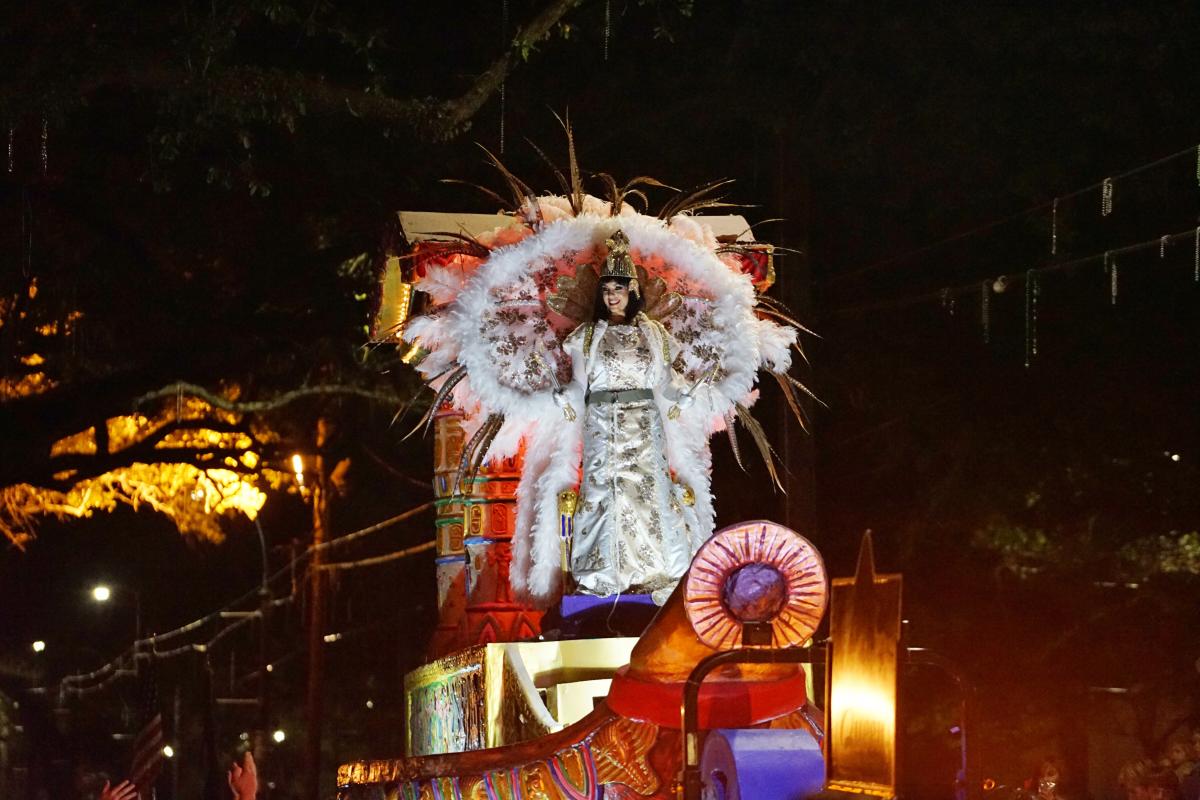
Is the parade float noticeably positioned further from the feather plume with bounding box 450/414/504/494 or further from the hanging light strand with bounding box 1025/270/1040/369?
the hanging light strand with bounding box 1025/270/1040/369

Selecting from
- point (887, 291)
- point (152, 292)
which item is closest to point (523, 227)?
point (152, 292)

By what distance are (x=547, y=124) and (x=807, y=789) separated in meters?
12.0

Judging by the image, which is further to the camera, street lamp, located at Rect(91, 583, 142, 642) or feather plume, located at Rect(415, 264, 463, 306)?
street lamp, located at Rect(91, 583, 142, 642)

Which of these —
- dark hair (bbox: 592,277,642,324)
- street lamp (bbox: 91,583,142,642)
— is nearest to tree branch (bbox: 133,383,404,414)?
dark hair (bbox: 592,277,642,324)

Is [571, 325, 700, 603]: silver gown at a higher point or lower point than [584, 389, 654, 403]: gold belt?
lower

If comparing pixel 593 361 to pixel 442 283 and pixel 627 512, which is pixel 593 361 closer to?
pixel 627 512

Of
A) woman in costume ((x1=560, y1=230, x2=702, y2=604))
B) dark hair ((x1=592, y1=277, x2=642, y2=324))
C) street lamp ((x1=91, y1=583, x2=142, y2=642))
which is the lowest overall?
street lamp ((x1=91, y1=583, x2=142, y2=642))

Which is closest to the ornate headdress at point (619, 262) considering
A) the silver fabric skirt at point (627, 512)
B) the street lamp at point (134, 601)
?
the silver fabric skirt at point (627, 512)

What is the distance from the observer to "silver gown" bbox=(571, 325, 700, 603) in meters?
9.26

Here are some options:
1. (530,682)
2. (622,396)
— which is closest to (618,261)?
(622,396)

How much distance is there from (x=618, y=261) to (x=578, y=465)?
4.25 feet

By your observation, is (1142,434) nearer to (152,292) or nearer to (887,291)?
(887,291)

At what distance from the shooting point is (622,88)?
16.6 metres

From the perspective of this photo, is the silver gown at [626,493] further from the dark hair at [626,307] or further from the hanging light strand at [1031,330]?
the hanging light strand at [1031,330]
